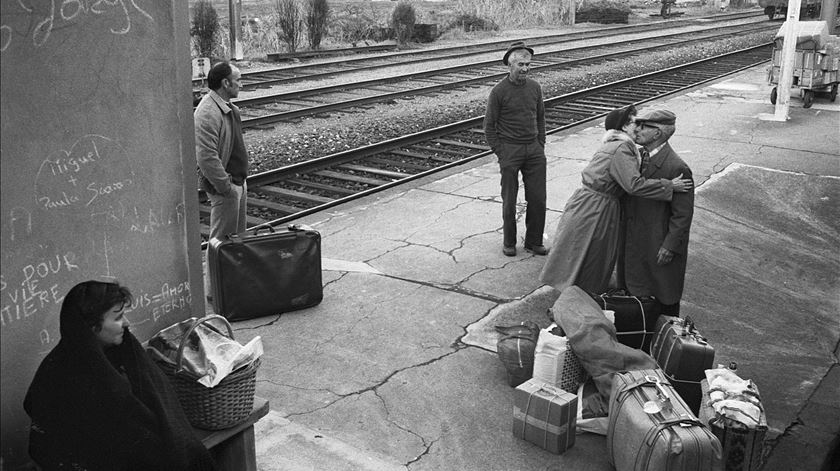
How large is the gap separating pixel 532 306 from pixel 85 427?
456cm

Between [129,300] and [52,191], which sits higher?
[52,191]

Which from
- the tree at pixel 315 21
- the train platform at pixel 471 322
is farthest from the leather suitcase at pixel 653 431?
the tree at pixel 315 21

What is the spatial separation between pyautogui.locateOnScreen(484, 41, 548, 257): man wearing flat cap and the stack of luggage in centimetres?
241

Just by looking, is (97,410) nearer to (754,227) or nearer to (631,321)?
(631,321)

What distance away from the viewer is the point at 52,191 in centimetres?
339

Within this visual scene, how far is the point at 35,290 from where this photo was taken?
3400 millimetres

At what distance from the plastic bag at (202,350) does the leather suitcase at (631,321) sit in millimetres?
2878

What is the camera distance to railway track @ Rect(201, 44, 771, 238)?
10195mm

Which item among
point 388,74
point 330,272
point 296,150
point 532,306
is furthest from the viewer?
point 388,74

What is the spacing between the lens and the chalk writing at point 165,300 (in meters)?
3.96

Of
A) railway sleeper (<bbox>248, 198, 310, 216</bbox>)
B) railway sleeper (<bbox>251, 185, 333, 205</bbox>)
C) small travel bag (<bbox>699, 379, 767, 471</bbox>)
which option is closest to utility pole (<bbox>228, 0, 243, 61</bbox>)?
railway sleeper (<bbox>251, 185, 333, 205</bbox>)

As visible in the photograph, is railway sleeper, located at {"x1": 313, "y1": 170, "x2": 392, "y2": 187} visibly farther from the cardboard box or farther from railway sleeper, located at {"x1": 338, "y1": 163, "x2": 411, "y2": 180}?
the cardboard box

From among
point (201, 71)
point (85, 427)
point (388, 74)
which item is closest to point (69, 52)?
point (85, 427)

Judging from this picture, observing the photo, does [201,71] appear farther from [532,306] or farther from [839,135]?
[839,135]
